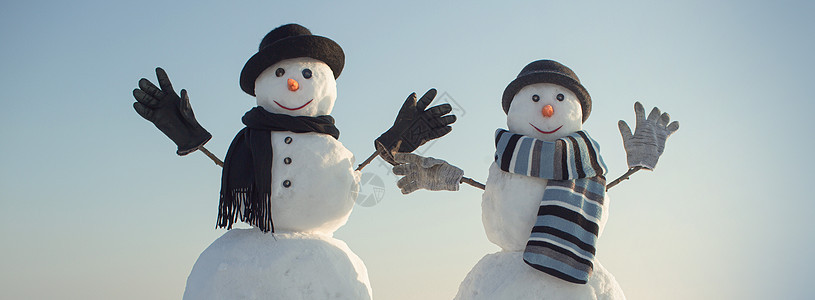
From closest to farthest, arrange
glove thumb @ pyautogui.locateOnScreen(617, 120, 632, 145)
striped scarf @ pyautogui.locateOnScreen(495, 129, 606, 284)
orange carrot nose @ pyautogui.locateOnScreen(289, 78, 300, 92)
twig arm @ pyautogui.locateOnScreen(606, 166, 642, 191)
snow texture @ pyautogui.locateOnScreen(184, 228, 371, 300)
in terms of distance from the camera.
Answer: snow texture @ pyautogui.locateOnScreen(184, 228, 371, 300)
striped scarf @ pyautogui.locateOnScreen(495, 129, 606, 284)
orange carrot nose @ pyautogui.locateOnScreen(289, 78, 300, 92)
twig arm @ pyautogui.locateOnScreen(606, 166, 642, 191)
glove thumb @ pyautogui.locateOnScreen(617, 120, 632, 145)

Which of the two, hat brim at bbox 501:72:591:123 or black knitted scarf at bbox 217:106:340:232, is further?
hat brim at bbox 501:72:591:123

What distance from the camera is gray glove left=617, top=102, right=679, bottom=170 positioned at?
15.4 ft

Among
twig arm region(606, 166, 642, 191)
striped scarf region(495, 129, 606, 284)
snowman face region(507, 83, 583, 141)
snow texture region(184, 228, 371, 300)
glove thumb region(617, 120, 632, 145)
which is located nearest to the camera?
snow texture region(184, 228, 371, 300)

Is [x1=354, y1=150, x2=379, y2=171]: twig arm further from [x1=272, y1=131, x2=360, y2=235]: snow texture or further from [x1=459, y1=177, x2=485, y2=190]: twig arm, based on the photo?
[x1=459, y1=177, x2=485, y2=190]: twig arm

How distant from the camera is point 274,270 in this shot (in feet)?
13.0

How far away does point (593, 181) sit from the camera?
434 cm

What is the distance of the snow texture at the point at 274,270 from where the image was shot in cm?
394

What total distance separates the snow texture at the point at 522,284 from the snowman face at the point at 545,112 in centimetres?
76

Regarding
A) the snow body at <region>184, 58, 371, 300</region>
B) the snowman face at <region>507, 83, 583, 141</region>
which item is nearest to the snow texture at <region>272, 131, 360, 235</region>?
the snow body at <region>184, 58, 371, 300</region>

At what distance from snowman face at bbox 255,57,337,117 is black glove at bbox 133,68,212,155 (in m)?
0.42

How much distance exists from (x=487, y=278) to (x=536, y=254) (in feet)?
1.11

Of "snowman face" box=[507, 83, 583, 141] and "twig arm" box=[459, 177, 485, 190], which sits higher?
"snowman face" box=[507, 83, 583, 141]

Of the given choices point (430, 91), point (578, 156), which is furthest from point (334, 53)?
point (578, 156)

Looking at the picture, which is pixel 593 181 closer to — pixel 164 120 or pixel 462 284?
pixel 462 284
